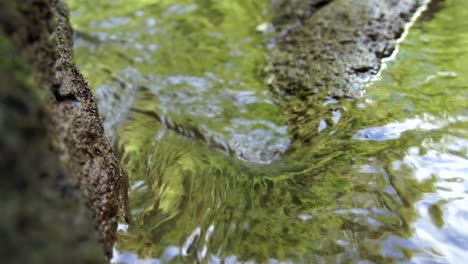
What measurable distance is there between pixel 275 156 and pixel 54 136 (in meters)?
2.02

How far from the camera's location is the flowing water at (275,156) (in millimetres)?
2102

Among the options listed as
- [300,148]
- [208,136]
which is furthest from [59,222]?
[208,136]

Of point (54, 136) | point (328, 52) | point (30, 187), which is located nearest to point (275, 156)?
point (328, 52)

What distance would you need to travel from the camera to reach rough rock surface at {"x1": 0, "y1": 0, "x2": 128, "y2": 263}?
3.55 feet

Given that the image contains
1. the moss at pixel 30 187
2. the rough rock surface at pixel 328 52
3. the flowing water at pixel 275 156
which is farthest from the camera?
the rough rock surface at pixel 328 52

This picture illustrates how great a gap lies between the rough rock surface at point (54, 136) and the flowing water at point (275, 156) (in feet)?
0.81

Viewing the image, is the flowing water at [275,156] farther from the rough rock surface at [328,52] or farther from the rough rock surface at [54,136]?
the rough rock surface at [54,136]

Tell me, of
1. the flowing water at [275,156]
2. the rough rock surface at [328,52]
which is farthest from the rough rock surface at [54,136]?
the rough rock surface at [328,52]

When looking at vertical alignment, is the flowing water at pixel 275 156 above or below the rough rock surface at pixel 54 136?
below

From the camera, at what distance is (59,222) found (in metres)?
1.11

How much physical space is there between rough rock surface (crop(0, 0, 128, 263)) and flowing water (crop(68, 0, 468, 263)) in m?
0.25

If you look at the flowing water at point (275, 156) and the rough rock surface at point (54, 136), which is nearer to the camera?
the rough rock surface at point (54, 136)

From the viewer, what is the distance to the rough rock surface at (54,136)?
108 centimetres

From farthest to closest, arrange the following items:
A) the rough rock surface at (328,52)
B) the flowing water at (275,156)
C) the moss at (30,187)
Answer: the rough rock surface at (328,52) < the flowing water at (275,156) < the moss at (30,187)
